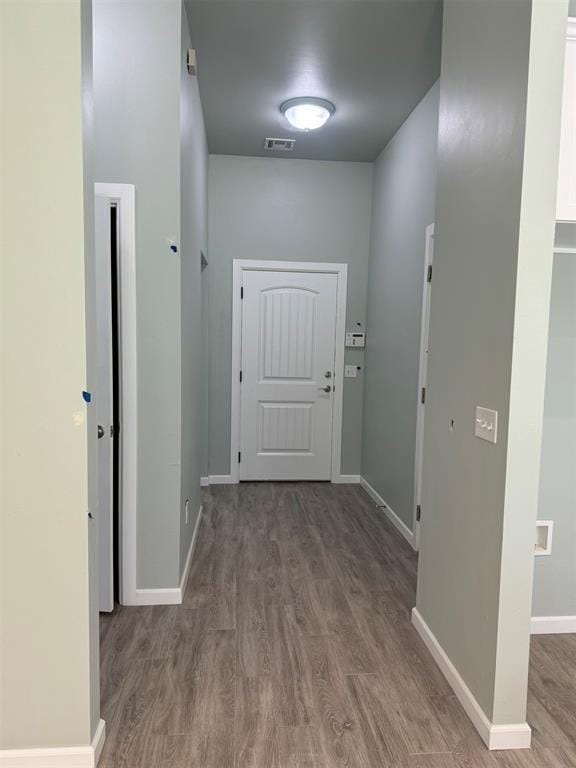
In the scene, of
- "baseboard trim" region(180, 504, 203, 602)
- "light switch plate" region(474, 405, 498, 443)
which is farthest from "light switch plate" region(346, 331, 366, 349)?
"light switch plate" region(474, 405, 498, 443)

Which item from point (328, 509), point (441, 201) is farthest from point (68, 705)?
point (328, 509)

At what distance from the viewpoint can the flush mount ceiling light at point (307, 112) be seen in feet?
11.0

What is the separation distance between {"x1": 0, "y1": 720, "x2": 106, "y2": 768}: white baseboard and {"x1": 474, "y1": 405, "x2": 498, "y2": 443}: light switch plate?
5.34ft

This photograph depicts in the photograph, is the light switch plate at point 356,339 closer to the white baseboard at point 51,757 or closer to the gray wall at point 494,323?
the gray wall at point 494,323

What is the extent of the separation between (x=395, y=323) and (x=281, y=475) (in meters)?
1.80

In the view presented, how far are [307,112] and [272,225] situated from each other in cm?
122

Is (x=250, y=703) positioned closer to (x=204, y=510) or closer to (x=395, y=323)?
(x=204, y=510)

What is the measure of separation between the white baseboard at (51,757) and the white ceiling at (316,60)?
10.2ft

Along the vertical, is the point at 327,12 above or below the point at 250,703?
above

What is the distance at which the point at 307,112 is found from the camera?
3395 mm

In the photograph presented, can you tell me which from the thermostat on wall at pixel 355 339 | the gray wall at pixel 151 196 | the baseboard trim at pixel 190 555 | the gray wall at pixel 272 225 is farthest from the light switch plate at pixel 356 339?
the gray wall at pixel 151 196

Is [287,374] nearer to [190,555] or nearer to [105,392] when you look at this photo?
[190,555]

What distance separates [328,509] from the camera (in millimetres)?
4035

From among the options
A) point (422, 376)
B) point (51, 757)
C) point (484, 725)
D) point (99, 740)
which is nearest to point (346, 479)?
point (422, 376)
